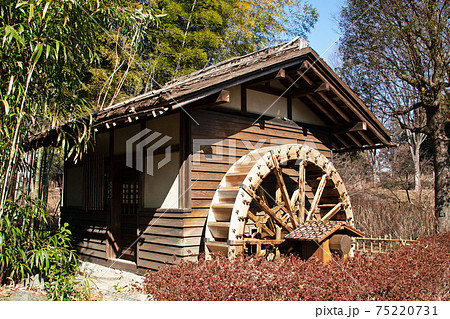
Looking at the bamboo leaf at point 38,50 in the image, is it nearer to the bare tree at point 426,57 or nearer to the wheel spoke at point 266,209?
the wheel spoke at point 266,209

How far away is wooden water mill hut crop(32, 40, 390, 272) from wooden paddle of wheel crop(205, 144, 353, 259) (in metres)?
0.02

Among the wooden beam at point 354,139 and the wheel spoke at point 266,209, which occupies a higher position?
the wooden beam at point 354,139

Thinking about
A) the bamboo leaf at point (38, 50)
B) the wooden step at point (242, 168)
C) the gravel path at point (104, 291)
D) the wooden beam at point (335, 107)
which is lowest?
the gravel path at point (104, 291)

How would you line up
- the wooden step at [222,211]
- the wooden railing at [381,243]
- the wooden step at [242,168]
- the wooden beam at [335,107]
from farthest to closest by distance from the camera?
the wooden railing at [381,243] → the wooden beam at [335,107] → the wooden step at [242,168] → the wooden step at [222,211]

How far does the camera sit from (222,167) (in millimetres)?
6621

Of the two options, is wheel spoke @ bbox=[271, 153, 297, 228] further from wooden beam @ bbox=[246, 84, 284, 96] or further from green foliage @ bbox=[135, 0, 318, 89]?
green foliage @ bbox=[135, 0, 318, 89]

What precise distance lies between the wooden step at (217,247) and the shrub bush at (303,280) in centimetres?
33

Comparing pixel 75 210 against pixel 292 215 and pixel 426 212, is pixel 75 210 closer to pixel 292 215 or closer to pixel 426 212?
pixel 292 215

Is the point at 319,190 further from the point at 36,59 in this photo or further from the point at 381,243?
the point at 36,59

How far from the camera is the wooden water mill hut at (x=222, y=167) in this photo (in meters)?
5.92

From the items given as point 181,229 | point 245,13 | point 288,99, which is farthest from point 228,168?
point 245,13

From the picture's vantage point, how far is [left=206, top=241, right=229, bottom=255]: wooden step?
5.49m

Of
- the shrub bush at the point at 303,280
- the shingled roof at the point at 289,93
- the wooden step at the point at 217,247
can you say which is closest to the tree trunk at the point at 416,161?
the shingled roof at the point at 289,93

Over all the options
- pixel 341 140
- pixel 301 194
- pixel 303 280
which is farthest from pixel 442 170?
pixel 303 280
